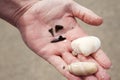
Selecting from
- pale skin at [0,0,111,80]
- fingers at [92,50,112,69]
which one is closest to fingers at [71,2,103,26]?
pale skin at [0,0,111,80]

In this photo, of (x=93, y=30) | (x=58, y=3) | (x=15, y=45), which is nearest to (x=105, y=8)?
(x=93, y=30)

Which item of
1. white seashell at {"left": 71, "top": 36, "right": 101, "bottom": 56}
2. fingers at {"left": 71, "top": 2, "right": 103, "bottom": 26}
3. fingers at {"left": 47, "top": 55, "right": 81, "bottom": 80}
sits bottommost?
fingers at {"left": 47, "top": 55, "right": 81, "bottom": 80}

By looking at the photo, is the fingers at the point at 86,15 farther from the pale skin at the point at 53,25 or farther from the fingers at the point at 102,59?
the fingers at the point at 102,59

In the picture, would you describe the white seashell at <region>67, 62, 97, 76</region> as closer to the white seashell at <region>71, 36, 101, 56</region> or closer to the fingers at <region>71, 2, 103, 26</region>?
the white seashell at <region>71, 36, 101, 56</region>

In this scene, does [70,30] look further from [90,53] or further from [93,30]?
[93,30]

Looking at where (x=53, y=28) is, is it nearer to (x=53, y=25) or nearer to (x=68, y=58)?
(x=53, y=25)

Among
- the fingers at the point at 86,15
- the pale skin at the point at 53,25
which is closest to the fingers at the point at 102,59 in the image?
the pale skin at the point at 53,25

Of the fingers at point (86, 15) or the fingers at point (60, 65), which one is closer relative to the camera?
the fingers at point (60, 65)
